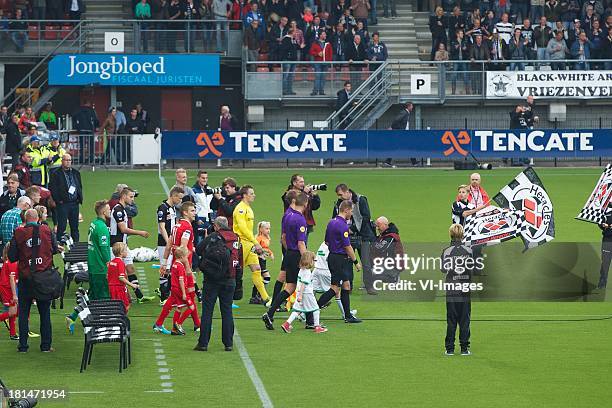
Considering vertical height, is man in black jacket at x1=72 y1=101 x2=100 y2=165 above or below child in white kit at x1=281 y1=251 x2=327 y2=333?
above

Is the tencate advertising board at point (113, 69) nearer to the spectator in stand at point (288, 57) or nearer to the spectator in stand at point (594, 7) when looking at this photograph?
the spectator in stand at point (288, 57)

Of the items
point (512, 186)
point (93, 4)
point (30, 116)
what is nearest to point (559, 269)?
point (512, 186)

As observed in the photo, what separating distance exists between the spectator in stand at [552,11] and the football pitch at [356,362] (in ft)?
97.0

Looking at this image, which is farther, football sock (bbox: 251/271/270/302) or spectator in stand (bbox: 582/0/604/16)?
spectator in stand (bbox: 582/0/604/16)

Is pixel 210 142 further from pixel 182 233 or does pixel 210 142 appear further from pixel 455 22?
pixel 182 233

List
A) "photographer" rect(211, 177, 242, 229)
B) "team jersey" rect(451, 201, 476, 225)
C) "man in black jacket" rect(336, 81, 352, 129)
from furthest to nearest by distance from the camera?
"man in black jacket" rect(336, 81, 352, 129) < "team jersey" rect(451, 201, 476, 225) < "photographer" rect(211, 177, 242, 229)

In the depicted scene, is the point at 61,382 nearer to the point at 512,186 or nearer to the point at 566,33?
the point at 512,186

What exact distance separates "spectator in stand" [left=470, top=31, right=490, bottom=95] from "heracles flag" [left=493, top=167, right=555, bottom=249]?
27.2 m

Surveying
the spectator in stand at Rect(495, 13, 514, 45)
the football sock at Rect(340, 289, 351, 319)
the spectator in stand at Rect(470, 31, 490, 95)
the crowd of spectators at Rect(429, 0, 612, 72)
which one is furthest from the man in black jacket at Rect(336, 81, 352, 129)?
the football sock at Rect(340, 289, 351, 319)

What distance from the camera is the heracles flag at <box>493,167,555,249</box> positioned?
69.2 ft

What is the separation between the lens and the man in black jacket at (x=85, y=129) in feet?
141

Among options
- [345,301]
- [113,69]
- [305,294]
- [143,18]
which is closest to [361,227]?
[345,301]

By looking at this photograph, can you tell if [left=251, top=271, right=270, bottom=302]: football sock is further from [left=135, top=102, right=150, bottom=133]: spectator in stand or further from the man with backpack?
[left=135, top=102, right=150, bottom=133]: spectator in stand

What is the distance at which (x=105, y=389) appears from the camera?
15.6 m
